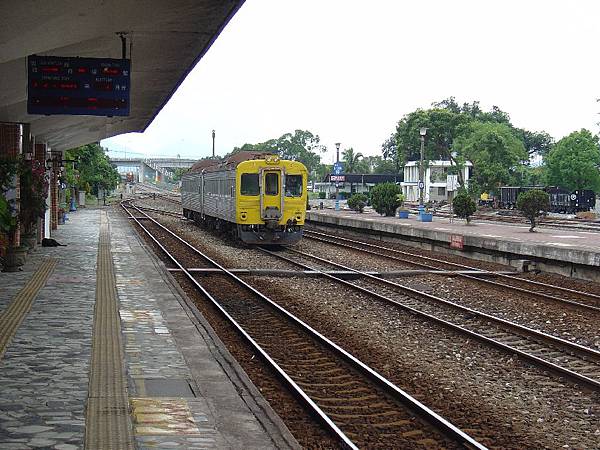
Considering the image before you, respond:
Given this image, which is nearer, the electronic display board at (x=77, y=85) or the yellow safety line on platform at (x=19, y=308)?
the yellow safety line on platform at (x=19, y=308)

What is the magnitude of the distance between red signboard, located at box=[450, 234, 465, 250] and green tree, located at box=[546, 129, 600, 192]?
47769 millimetres

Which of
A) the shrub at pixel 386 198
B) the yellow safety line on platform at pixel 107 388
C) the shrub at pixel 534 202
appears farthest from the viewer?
the shrub at pixel 386 198

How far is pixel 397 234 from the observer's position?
104 ft

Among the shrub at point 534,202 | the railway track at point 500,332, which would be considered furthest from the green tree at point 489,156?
the railway track at point 500,332

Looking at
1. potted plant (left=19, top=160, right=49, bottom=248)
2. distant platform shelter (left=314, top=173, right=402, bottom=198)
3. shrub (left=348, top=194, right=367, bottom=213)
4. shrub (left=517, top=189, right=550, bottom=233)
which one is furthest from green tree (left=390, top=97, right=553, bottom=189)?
potted plant (left=19, top=160, right=49, bottom=248)

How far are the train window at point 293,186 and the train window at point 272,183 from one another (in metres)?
0.31

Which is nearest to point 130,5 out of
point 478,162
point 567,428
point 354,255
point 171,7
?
point 171,7

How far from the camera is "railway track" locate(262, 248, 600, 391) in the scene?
954 centimetres

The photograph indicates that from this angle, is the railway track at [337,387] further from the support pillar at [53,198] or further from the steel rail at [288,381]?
the support pillar at [53,198]

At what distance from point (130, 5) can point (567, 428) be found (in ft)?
22.8

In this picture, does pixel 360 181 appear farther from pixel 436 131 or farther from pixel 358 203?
pixel 358 203

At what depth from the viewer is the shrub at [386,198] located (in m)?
45.1

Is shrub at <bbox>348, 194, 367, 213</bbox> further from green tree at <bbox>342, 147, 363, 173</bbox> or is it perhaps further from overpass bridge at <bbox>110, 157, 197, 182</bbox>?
overpass bridge at <bbox>110, 157, 197, 182</bbox>

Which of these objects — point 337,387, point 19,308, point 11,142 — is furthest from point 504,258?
point 337,387
